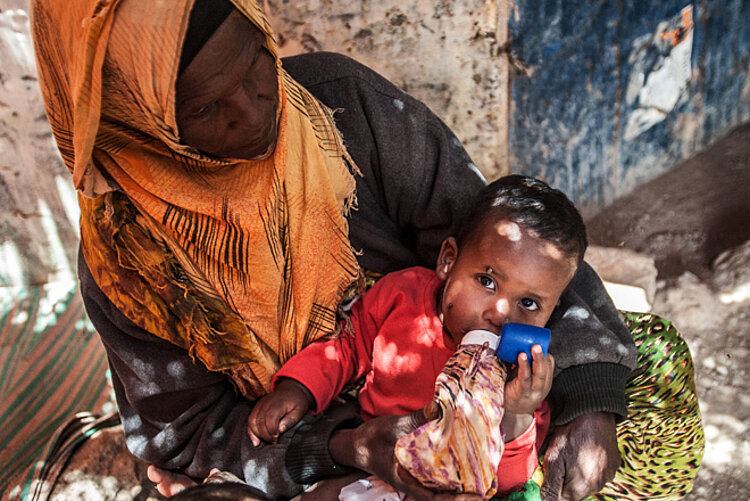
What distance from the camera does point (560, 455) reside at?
1816 millimetres

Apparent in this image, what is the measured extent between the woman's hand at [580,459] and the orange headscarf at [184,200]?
81cm

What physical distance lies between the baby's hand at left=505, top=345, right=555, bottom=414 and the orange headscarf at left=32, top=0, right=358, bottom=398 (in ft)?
2.29

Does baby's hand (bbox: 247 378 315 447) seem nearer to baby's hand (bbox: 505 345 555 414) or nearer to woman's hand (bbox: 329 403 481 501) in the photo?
woman's hand (bbox: 329 403 481 501)

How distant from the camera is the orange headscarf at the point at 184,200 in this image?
1.45 meters

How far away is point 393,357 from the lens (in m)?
2.00

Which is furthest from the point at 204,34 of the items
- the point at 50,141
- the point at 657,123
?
the point at 657,123

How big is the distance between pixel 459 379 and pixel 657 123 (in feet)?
8.63

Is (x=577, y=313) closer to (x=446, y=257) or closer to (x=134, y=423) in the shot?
(x=446, y=257)

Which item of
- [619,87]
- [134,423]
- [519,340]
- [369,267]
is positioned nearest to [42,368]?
[134,423]

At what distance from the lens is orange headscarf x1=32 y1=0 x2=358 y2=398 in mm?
1450

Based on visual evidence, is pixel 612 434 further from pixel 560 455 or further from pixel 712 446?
pixel 712 446

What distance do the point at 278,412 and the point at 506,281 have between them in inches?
31.1

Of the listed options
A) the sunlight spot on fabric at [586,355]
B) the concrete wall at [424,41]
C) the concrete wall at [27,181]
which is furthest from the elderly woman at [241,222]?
the concrete wall at [27,181]

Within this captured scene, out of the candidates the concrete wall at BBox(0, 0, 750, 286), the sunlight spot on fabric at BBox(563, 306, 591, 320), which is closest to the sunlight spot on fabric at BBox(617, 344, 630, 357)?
the sunlight spot on fabric at BBox(563, 306, 591, 320)
